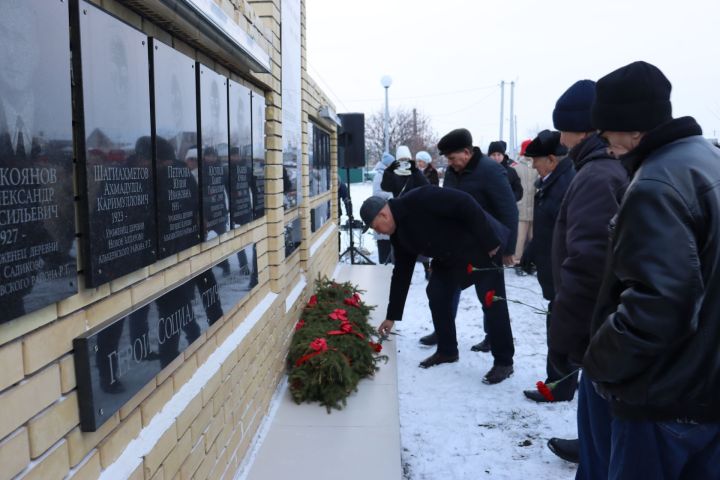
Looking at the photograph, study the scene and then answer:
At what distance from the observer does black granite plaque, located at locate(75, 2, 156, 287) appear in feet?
4.79

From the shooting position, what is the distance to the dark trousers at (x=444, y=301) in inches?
187

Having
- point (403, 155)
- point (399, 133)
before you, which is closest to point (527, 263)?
point (403, 155)

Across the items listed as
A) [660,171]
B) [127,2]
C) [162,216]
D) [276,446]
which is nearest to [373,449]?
[276,446]

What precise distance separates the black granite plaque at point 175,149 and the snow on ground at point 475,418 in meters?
2.00

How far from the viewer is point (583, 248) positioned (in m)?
2.51

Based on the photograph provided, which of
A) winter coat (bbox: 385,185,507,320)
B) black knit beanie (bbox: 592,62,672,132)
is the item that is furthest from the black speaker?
black knit beanie (bbox: 592,62,672,132)

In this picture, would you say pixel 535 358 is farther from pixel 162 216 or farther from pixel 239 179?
pixel 162 216

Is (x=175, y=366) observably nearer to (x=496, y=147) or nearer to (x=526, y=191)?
(x=496, y=147)

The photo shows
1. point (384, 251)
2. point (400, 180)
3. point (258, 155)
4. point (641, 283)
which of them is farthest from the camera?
point (384, 251)

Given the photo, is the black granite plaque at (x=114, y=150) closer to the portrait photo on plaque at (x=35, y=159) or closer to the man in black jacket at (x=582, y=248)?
the portrait photo on plaque at (x=35, y=159)

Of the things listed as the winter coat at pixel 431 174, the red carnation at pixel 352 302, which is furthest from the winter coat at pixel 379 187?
the red carnation at pixel 352 302

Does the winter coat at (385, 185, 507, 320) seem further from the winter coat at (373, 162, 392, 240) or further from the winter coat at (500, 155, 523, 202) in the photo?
the winter coat at (373, 162, 392, 240)

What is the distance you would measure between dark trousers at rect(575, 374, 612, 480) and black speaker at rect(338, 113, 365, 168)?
758cm

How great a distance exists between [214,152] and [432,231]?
2.13 meters
